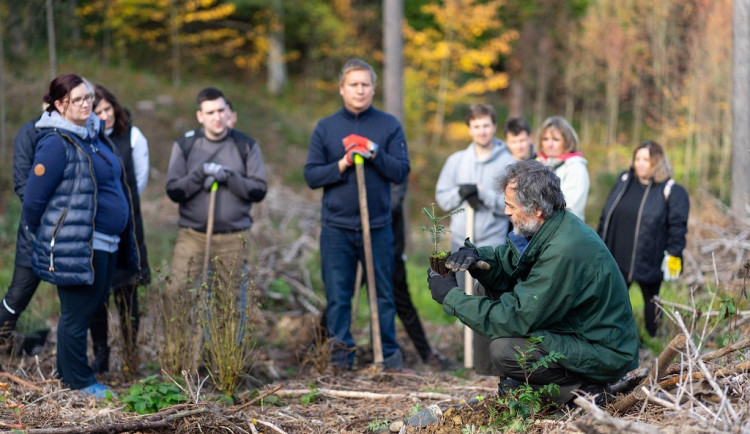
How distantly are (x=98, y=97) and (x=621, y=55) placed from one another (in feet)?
67.2

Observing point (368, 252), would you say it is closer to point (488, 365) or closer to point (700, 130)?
point (488, 365)

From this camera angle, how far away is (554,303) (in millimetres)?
3572

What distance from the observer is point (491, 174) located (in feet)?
19.6

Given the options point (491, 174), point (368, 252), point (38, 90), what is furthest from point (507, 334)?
point (38, 90)

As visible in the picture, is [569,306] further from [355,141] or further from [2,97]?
[2,97]

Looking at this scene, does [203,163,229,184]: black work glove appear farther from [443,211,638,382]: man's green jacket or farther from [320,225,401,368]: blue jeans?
[443,211,638,382]: man's green jacket

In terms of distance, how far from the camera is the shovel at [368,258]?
17.7ft

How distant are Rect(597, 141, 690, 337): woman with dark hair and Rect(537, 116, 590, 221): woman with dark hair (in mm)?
603

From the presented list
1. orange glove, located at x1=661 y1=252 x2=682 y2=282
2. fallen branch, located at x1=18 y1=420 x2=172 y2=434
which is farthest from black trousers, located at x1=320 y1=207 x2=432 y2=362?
fallen branch, located at x1=18 y1=420 x2=172 y2=434

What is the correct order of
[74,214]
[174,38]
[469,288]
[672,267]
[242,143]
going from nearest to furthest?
[74,214] → [242,143] → [469,288] → [672,267] → [174,38]

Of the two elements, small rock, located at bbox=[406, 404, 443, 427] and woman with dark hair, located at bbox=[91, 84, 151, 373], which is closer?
small rock, located at bbox=[406, 404, 443, 427]

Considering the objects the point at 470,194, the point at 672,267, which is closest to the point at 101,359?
the point at 470,194

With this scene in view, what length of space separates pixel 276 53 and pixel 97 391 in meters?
19.8

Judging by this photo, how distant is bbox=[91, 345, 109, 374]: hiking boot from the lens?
17.6ft
